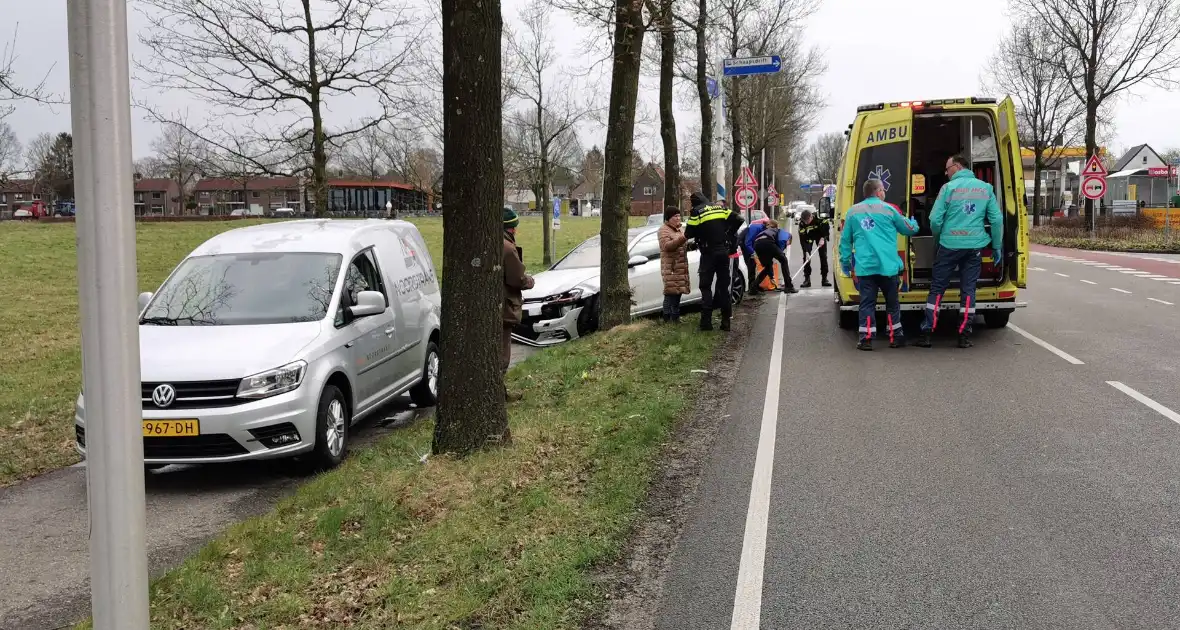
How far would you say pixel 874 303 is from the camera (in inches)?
412

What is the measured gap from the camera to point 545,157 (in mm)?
30641

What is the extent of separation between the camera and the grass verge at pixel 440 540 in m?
4.01

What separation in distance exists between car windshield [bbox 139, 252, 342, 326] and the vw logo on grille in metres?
1.03

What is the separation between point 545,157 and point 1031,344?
71.4 ft

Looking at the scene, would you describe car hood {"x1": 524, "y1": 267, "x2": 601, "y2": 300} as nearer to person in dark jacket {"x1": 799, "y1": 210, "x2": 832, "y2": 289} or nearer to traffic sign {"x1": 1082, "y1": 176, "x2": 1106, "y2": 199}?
person in dark jacket {"x1": 799, "y1": 210, "x2": 832, "y2": 289}

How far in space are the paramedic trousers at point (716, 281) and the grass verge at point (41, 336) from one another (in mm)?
6661

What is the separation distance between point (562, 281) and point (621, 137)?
2.81 m

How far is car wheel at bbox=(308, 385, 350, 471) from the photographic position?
704 centimetres

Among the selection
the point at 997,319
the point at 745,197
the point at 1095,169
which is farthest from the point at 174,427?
the point at 1095,169

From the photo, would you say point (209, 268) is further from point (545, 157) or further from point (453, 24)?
point (545, 157)

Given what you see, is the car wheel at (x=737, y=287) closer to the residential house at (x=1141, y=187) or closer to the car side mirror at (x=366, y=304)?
the car side mirror at (x=366, y=304)

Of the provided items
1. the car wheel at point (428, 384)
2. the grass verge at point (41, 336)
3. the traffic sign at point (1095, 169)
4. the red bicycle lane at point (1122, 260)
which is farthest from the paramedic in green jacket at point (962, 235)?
the traffic sign at point (1095, 169)

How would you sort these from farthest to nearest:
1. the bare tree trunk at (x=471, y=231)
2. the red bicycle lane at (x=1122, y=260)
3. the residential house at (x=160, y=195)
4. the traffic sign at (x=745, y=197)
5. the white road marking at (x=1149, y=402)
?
the residential house at (x=160, y=195)
the traffic sign at (x=745, y=197)
the red bicycle lane at (x=1122, y=260)
the white road marking at (x=1149, y=402)
the bare tree trunk at (x=471, y=231)

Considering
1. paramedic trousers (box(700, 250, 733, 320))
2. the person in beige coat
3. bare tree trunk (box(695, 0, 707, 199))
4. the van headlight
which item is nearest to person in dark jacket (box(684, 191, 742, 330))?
paramedic trousers (box(700, 250, 733, 320))
